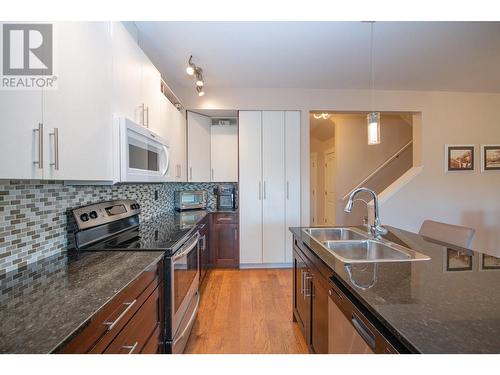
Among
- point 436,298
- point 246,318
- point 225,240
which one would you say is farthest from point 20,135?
point 225,240

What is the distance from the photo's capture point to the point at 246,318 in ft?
6.78

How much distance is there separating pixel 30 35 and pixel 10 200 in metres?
0.72

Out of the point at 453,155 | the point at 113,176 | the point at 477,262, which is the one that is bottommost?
the point at 477,262

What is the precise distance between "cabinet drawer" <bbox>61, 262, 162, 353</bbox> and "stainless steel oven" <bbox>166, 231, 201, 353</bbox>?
271mm

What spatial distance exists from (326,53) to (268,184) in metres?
1.68

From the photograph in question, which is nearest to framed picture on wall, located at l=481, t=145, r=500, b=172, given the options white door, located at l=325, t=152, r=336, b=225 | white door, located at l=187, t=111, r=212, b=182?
white door, located at l=325, t=152, r=336, b=225

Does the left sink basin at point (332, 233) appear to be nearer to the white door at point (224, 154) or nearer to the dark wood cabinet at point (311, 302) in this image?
the dark wood cabinet at point (311, 302)

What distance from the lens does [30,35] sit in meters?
0.91

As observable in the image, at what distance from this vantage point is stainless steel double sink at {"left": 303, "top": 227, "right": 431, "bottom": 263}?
126 centimetres

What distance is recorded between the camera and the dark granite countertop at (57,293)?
2.00 feet

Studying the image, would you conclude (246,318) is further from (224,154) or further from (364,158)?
(364,158)

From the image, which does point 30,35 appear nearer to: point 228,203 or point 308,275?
point 308,275

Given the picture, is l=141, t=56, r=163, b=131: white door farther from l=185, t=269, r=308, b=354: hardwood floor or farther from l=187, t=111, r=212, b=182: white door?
l=185, t=269, r=308, b=354: hardwood floor
